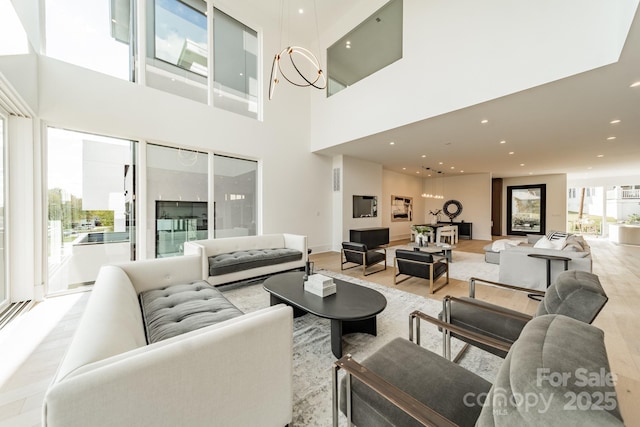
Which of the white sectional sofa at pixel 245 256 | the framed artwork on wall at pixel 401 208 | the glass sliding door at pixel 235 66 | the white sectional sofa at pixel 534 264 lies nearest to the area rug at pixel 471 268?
the white sectional sofa at pixel 534 264

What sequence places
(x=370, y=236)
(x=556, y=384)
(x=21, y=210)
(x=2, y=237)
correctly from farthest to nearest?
(x=370, y=236) < (x=21, y=210) < (x=2, y=237) < (x=556, y=384)

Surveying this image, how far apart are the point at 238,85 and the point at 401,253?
517 cm

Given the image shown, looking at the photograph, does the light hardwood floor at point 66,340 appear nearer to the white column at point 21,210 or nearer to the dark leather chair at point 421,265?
the dark leather chair at point 421,265

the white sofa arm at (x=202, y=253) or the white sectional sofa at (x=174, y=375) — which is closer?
the white sectional sofa at (x=174, y=375)

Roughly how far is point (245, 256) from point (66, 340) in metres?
2.16

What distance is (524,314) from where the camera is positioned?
69.7 inches

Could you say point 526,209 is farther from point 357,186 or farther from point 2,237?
point 2,237

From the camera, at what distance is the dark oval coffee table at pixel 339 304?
2.06 metres

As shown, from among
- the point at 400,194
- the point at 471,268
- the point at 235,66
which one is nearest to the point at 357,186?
the point at 400,194

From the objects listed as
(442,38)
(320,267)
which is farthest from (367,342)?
(442,38)

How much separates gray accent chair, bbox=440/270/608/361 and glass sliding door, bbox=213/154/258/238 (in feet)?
15.2

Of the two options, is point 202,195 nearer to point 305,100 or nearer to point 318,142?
point 318,142

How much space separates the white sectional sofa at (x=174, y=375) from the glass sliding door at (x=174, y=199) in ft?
11.3

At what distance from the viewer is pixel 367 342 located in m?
2.32
